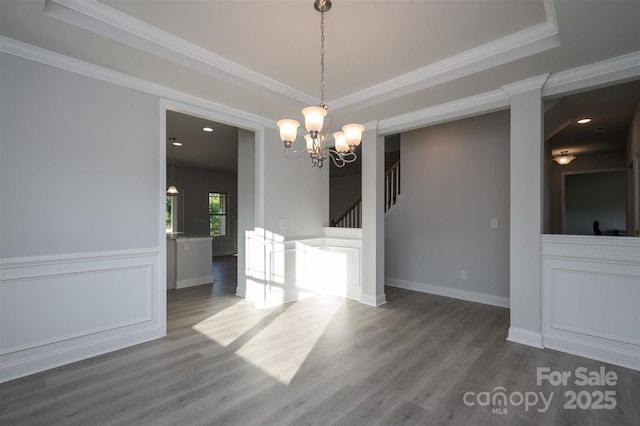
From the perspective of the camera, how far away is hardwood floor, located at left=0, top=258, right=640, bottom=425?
Result: 1974 mm

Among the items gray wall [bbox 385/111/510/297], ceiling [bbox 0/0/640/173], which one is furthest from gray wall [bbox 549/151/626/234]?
ceiling [bbox 0/0/640/173]

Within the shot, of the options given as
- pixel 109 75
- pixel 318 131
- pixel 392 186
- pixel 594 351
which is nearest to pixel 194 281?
pixel 109 75

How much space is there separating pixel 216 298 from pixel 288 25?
391 centimetres

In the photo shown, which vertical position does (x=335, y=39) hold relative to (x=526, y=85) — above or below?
above

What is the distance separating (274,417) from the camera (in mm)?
1947

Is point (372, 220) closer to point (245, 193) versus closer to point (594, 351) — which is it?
point (245, 193)

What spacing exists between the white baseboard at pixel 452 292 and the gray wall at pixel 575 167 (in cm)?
311

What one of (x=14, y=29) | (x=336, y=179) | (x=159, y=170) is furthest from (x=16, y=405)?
(x=336, y=179)

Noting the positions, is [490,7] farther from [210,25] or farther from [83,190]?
[83,190]

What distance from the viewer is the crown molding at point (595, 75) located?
262 cm

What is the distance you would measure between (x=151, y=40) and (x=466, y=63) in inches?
111

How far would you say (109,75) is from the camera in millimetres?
2861

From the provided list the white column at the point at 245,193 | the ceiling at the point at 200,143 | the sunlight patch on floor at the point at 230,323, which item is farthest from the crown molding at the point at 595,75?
the ceiling at the point at 200,143

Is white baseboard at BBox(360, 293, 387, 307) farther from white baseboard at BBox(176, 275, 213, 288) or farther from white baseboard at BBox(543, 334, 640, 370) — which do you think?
white baseboard at BBox(176, 275, 213, 288)
